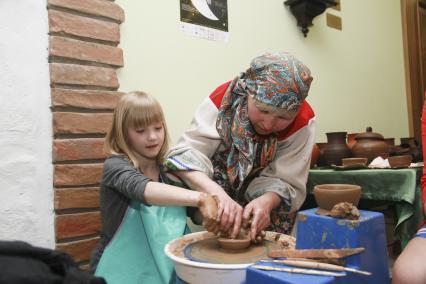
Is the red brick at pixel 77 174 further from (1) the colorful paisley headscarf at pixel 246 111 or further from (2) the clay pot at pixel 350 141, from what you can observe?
(2) the clay pot at pixel 350 141

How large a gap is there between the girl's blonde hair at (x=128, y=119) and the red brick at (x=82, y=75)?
0.73 ft

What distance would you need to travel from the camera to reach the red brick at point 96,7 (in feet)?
4.95

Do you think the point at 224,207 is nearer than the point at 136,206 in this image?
Yes

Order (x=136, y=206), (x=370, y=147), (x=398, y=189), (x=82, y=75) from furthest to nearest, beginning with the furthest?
(x=370, y=147)
(x=398, y=189)
(x=82, y=75)
(x=136, y=206)

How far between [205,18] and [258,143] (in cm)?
94

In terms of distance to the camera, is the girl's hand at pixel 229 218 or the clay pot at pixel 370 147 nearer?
the girl's hand at pixel 229 218

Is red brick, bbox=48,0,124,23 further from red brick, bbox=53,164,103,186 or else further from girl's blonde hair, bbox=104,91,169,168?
red brick, bbox=53,164,103,186

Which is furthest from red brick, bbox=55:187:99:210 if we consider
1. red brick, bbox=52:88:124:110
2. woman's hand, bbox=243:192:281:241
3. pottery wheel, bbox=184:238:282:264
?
woman's hand, bbox=243:192:281:241

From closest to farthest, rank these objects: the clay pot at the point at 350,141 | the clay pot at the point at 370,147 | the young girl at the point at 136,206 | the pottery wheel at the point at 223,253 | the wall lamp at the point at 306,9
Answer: the pottery wheel at the point at 223,253 < the young girl at the point at 136,206 < the clay pot at the point at 370,147 < the clay pot at the point at 350,141 < the wall lamp at the point at 306,9

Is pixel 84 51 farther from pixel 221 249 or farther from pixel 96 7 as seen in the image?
pixel 221 249

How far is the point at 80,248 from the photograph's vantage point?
4.95 feet

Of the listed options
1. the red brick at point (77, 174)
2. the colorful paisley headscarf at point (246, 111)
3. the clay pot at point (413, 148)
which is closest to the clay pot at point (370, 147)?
the clay pot at point (413, 148)

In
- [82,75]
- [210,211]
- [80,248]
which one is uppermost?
[82,75]

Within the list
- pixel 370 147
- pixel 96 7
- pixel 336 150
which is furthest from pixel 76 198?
pixel 370 147
